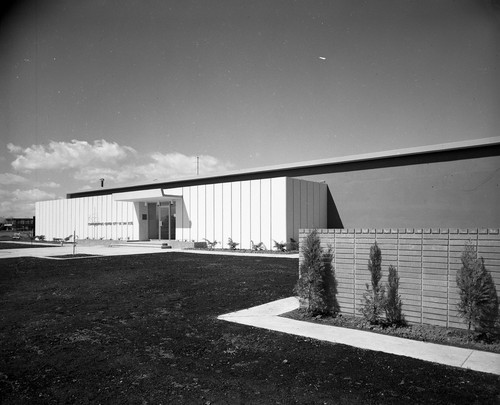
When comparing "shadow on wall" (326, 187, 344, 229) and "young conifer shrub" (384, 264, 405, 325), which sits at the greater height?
"shadow on wall" (326, 187, 344, 229)

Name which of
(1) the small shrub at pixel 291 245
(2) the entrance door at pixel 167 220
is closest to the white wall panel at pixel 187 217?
(2) the entrance door at pixel 167 220

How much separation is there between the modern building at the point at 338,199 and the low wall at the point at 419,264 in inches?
626

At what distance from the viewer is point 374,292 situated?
21.7 feet

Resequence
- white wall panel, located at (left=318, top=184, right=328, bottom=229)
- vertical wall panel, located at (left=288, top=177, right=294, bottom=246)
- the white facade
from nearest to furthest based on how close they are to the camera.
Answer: vertical wall panel, located at (left=288, top=177, right=294, bottom=246) < the white facade < white wall panel, located at (left=318, top=184, right=328, bottom=229)

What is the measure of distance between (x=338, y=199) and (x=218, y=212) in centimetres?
893

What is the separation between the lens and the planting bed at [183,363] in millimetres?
3941

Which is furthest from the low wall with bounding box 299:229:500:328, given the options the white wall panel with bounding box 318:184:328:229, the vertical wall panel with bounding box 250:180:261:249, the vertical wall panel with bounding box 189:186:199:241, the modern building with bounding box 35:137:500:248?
the vertical wall panel with bounding box 189:186:199:241

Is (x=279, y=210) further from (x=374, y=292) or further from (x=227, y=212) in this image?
(x=374, y=292)

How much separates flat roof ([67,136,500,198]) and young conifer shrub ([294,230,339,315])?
1925cm

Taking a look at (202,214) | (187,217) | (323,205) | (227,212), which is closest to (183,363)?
(227,212)

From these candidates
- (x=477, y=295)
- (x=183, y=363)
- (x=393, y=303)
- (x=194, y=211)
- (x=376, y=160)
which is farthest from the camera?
(x=194, y=211)

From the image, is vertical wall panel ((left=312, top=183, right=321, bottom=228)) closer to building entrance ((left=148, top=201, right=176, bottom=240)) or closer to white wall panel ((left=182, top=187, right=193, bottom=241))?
white wall panel ((left=182, top=187, right=193, bottom=241))

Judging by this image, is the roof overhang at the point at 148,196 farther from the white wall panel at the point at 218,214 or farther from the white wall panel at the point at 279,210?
the white wall panel at the point at 279,210

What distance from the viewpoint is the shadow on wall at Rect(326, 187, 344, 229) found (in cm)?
2816
